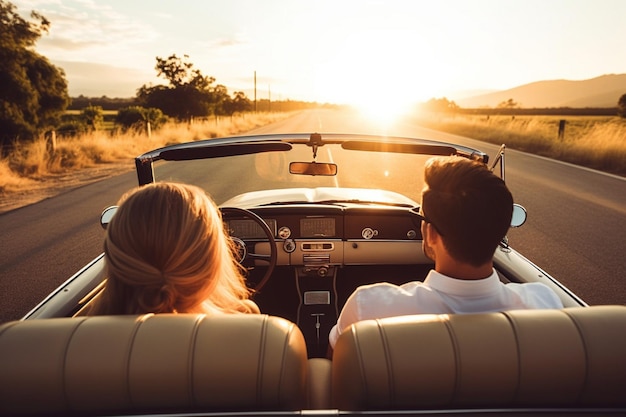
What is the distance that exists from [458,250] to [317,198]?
2.59 meters

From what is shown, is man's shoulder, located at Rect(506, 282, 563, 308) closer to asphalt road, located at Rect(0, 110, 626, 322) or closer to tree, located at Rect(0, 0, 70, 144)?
asphalt road, located at Rect(0, 110, 626, 322)

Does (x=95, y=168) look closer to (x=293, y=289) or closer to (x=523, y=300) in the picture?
(x=293, y=289)

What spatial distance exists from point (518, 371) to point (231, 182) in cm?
1151

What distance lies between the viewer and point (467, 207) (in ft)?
5.68

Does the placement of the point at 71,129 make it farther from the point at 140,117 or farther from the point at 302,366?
the point at 302,366

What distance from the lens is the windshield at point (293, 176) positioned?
38.7 ft

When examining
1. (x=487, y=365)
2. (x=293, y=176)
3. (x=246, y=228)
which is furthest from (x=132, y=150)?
(x=487, y=365)

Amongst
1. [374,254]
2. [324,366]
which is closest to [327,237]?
[374,254]

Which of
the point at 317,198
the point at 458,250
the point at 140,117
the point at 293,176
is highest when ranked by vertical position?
the point at 458,250

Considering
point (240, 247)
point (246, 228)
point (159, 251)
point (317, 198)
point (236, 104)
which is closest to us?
point (159, 251)

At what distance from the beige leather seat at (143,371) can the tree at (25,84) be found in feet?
72.6

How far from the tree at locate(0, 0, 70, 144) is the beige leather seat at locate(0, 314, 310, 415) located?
2214cm

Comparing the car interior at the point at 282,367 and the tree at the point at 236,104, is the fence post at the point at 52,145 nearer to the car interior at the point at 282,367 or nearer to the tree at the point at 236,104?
the car interior at the point at 282,367

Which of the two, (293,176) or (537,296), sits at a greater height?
(537,296)
